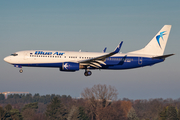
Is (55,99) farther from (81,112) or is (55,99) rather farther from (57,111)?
(81,112)

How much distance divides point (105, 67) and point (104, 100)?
46.6 metres

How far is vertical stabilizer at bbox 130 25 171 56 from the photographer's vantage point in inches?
2494

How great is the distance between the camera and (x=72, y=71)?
5625 centimetres

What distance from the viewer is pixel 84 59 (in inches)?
2244

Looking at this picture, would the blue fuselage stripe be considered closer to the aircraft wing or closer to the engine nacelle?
the aircraft wing

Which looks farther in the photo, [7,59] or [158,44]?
[158,44]

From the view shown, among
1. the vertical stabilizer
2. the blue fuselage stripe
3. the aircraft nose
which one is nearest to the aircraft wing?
the blue fuselage stripe

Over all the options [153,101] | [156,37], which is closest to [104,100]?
[156,37]

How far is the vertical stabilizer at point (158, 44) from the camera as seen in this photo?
2494 inches

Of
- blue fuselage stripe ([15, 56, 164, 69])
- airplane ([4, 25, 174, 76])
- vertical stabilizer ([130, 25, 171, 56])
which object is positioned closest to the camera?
airplane ([4, 25, 174, 76])

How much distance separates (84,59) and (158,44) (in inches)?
681

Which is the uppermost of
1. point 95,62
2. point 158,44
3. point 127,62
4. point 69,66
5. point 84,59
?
point 158,44

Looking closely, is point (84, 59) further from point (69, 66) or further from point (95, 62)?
point (69, 66)

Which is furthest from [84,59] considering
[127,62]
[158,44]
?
[158,44]
